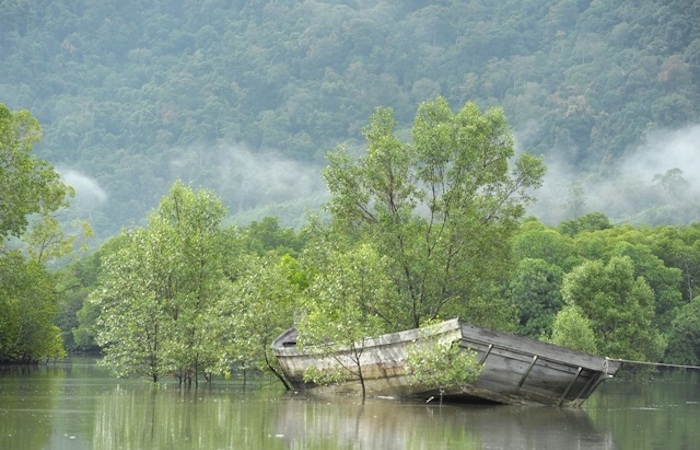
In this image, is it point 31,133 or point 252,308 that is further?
point 31,133

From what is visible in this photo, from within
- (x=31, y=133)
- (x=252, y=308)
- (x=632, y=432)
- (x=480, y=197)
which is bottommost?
(x=632, y=432)

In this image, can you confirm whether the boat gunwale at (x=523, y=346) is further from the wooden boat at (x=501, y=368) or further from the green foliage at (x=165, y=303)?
the green foliage at (x=165, y=303)

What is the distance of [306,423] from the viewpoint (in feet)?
121

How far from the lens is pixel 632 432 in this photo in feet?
122

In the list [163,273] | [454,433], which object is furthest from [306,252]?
[454,433]

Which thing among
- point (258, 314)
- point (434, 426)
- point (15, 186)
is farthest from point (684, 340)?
point (434, 426)

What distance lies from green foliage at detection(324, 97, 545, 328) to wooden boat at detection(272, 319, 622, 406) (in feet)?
17.8

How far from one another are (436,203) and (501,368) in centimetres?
1208

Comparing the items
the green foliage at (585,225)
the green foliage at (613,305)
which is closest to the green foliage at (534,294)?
the green foliage at (613,305)

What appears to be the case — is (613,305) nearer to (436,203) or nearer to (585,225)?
(436,203)

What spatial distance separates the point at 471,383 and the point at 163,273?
21.1 m

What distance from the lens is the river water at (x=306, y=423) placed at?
30391 mm

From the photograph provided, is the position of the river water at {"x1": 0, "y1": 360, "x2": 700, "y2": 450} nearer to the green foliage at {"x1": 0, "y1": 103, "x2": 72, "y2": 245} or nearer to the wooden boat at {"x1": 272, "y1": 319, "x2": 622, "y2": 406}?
the wooden boat at {"x1": 272, "y1": 319, "x2": 622, "y2": 406}

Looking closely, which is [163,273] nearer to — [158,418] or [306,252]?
[306,252]
